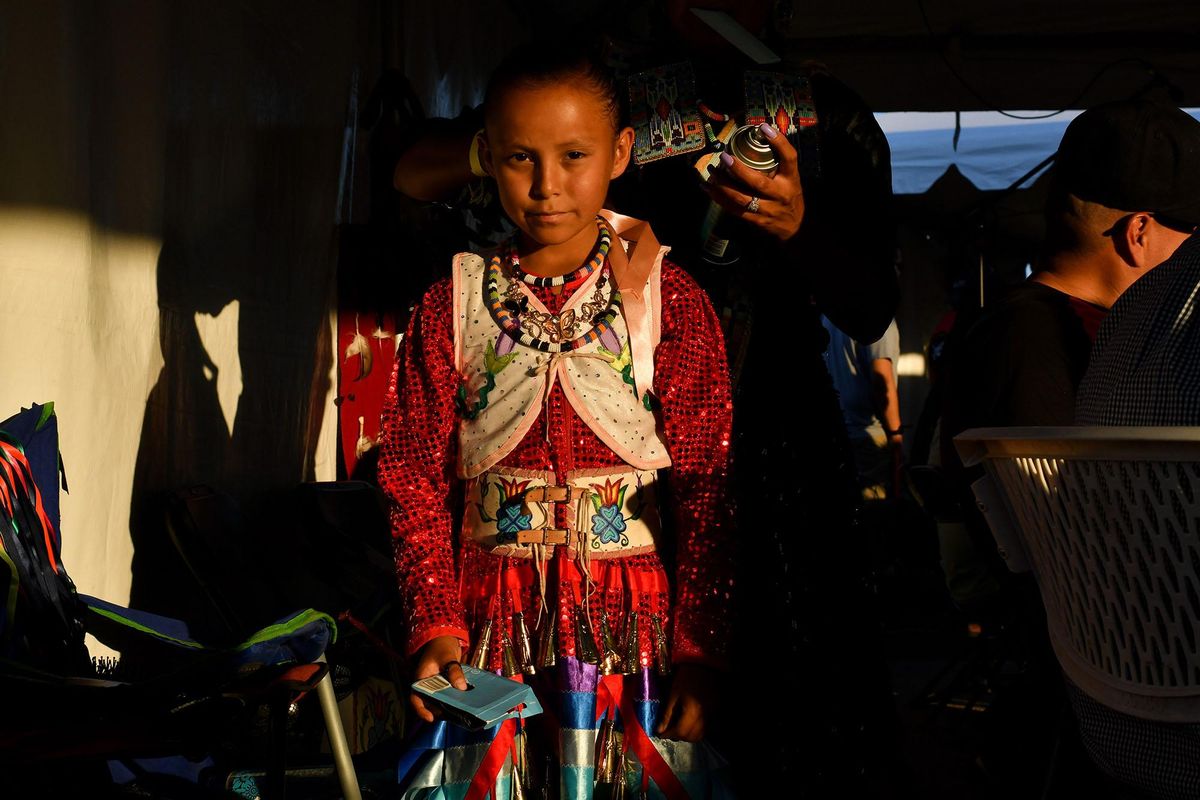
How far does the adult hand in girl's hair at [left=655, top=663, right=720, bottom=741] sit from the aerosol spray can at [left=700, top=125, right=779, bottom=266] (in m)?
0.76

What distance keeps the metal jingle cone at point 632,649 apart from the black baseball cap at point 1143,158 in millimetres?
1363

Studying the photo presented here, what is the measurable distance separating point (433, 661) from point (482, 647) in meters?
0.10

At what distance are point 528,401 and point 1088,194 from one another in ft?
4.35

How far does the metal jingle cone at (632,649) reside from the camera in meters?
1.99

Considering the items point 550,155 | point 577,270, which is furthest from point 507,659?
point 550,155

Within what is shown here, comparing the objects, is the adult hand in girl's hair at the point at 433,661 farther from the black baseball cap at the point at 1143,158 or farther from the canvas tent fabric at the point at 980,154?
the canvas tent fabric at the point at 980,154

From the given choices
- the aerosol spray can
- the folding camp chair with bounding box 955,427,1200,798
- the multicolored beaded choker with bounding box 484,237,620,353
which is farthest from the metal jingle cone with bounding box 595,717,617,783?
the aerosol spray can

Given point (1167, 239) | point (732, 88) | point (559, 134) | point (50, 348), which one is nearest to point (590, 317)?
point (559, 134)

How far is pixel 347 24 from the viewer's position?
4031mm

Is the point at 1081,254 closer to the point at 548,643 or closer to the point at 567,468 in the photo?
the point at 567,468

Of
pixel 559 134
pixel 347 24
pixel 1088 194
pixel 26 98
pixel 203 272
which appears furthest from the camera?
pixel 347 24

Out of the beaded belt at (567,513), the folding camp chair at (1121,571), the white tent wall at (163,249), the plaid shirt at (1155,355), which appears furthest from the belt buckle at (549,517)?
the white tent wall at (163,249)

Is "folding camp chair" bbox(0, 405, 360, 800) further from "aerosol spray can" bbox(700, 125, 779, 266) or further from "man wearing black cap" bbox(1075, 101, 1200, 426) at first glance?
"man wearing black cap" bbox(1075, 101, 1200, 426)

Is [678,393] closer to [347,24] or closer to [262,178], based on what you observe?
[262,178]
